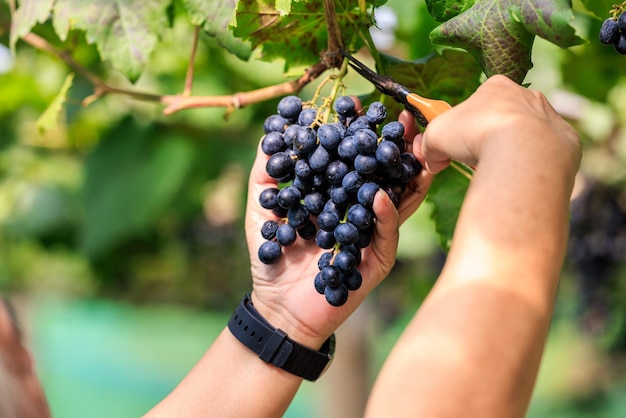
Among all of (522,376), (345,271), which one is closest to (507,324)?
(522,376)

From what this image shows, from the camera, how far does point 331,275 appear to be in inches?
43.6

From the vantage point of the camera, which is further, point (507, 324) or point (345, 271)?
point (345, 271)

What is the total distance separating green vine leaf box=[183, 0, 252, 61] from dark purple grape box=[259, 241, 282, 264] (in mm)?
371

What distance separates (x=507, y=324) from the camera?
2.56 feet

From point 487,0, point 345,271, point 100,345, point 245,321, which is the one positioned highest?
point 487,0

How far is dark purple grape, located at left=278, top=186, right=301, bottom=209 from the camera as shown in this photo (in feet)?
3.70

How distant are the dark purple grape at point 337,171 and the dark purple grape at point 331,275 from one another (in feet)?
Answer: 0.41

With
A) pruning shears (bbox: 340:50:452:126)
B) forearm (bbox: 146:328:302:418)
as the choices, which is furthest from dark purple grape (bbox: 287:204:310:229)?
forearm (bbox: 146:328:302:418)

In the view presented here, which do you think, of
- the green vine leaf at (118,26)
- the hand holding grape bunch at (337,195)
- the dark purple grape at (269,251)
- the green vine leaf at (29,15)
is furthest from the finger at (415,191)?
the green vine leaf at (29,15)

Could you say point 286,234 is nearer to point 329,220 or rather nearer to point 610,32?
point 329,220

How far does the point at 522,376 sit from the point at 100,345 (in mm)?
8836

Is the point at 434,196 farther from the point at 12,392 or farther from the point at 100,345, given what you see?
the point at 100,345

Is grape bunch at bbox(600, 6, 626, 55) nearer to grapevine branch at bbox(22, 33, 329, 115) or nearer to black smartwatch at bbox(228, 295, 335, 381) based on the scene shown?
grapevine branch at bbox(22, 33, 329, 115)

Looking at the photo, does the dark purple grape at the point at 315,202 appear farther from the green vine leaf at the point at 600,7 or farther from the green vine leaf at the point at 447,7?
the green vine leaf at the point at 600,7
